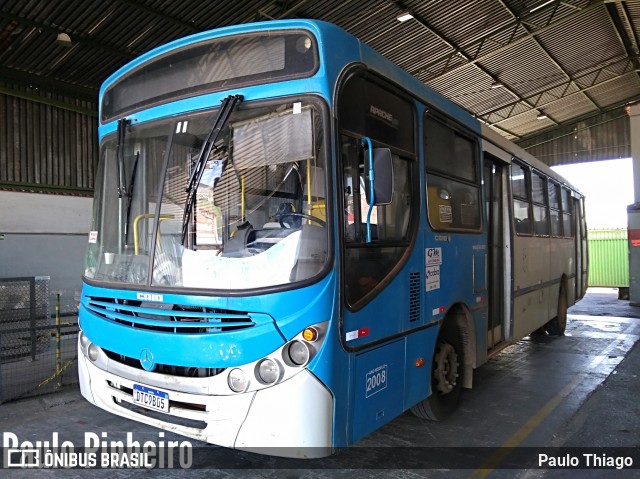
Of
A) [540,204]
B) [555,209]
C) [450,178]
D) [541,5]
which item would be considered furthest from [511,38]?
[450,178]

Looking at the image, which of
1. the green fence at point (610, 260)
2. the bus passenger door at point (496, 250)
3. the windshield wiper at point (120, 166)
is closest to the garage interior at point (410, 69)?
the bus passenger door at point (496, 250)

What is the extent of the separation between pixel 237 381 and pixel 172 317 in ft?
2.03

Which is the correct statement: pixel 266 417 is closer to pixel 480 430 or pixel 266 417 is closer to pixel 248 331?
pixel 248 331

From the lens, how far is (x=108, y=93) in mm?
4109

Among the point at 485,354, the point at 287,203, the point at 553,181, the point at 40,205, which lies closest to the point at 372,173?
the point at 287,203

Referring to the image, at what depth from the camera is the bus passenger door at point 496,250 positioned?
606cm

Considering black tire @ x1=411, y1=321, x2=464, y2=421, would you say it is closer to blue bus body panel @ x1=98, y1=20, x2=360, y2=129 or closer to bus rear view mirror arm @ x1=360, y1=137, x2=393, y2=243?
bus rear view mirror arm @ x1=360, y1=137, x2=393, y2=243

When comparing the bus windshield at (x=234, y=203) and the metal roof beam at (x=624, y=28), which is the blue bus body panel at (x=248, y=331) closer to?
the bus windshield at (x=234, y=203)

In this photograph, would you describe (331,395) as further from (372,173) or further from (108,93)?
(108,93)

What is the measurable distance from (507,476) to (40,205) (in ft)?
33.0

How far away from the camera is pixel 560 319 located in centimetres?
951

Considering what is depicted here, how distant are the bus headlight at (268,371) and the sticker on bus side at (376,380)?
68cm

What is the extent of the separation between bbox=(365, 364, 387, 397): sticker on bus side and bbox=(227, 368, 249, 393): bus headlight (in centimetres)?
81

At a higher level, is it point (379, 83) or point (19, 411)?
point (379, 83)
